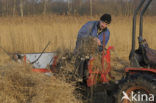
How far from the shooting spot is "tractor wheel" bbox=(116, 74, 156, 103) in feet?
11.0

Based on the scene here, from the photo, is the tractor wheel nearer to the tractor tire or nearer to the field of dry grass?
the tractor tire

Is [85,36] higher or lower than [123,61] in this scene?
higher

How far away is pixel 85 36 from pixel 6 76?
5.07 feet

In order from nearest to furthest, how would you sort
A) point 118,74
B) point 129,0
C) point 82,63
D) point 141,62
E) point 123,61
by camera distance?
point 141,62 → point 82,63 → point 118,74 → point 123,61 → point 129,0

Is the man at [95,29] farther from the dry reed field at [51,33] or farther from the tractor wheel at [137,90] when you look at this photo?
the tractor wheel at [137,90]

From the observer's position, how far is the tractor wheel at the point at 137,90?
3.34 m

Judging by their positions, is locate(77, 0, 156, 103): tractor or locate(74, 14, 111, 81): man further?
locate(74, 14, 111, 81): man

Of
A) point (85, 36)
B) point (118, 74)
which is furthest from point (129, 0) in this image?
point (85, 36)

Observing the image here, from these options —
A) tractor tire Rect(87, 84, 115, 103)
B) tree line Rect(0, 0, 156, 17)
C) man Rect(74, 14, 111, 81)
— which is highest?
tree line Rect(0, 0, 156, 17)

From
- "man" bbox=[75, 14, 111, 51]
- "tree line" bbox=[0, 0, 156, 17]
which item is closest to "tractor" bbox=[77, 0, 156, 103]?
"man" bbox=[75, 14, 111, 51]

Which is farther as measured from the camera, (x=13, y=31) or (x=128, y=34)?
(x=128, y=34)

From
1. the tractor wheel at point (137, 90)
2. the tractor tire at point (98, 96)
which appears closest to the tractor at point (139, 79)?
the tractor wheel at point (137, 90)

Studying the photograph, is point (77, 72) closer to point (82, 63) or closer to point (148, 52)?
point (82, 63)

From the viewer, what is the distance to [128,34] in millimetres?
9750
